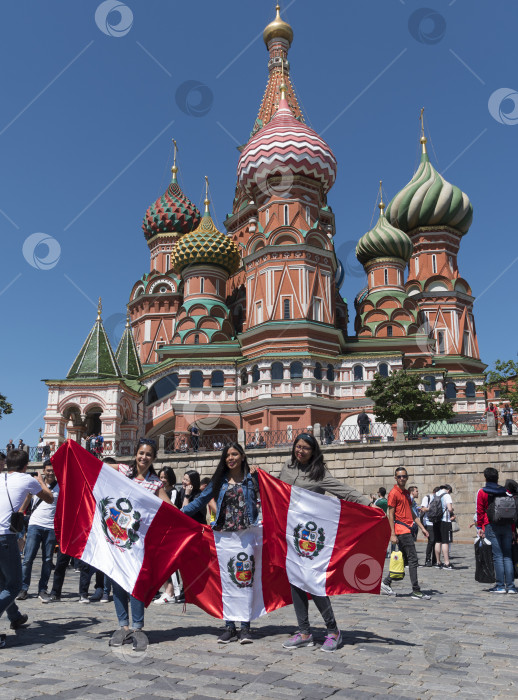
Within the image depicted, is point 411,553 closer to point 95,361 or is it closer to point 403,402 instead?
point 403,402

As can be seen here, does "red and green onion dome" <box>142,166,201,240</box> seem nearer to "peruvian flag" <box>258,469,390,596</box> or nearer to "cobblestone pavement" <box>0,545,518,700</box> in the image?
"cobblestone pavement" <box>0,545,518,700</box>

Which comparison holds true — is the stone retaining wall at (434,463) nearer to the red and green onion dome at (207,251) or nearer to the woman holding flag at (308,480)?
the woman holding flag at (308,480)

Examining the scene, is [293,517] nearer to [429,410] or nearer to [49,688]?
[49,688]

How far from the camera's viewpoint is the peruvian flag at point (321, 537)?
20.7 feet

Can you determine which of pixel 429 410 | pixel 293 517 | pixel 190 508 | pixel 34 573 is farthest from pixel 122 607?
pixel 429 410

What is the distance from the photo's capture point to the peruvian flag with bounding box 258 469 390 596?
6.32 metres

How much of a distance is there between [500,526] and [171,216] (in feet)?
148

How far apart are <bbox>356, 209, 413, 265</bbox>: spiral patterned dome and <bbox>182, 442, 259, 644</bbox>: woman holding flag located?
38.6 m

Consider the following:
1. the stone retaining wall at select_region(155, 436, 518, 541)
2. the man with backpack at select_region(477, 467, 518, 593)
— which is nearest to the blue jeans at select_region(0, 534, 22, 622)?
the man with backpack at select_region(477, 467, 518, 593)

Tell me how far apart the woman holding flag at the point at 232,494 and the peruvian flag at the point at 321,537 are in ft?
0.44

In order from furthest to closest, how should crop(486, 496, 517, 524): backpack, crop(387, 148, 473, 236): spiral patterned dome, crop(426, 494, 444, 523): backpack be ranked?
crop(387, 148, 473, 236): spiral patterned dome < crop(426, 494, 444, 523): backpack < crop(486, 496, 517, 524): backpack

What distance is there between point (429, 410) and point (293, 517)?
25620 millimetres

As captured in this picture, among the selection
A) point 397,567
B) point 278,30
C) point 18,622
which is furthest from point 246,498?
point 278,30

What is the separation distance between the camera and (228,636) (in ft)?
20.1
